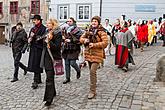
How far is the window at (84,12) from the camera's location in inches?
1156

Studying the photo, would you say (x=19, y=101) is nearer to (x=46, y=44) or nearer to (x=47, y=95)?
(x=47, y=95)

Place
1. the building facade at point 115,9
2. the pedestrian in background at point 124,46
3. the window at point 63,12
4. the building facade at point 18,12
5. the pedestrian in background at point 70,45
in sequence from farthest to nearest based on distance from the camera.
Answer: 1. the building facade at point 18,12
2. the window at point 63,12
3. the building facade at point 115,9
4. the pedestrian in background at point 124,46
5. the pedestrian in background at point 70,45

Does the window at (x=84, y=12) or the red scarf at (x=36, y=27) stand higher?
the window at (x=84, y=12)

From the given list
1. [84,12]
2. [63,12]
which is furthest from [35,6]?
[84,12]

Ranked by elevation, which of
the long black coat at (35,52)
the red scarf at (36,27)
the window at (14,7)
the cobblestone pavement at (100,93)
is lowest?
the cobblestone pavement at (100,93)

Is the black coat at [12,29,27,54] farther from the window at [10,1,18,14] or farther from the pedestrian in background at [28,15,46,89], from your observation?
the window at [10,1,18,14]

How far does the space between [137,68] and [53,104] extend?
4.57 metres

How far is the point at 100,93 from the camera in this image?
24.9ft

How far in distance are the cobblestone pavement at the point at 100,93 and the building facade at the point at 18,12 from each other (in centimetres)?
2633

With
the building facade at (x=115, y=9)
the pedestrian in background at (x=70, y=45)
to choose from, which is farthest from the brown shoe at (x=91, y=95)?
the building facade at (x=115, y=9)

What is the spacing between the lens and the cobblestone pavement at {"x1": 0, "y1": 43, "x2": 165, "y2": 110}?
6746mm

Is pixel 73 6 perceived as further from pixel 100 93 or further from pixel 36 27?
pixel 100 93

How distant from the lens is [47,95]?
6.93m

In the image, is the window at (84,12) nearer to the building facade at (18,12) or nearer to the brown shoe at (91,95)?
the building facade at (18,12)
